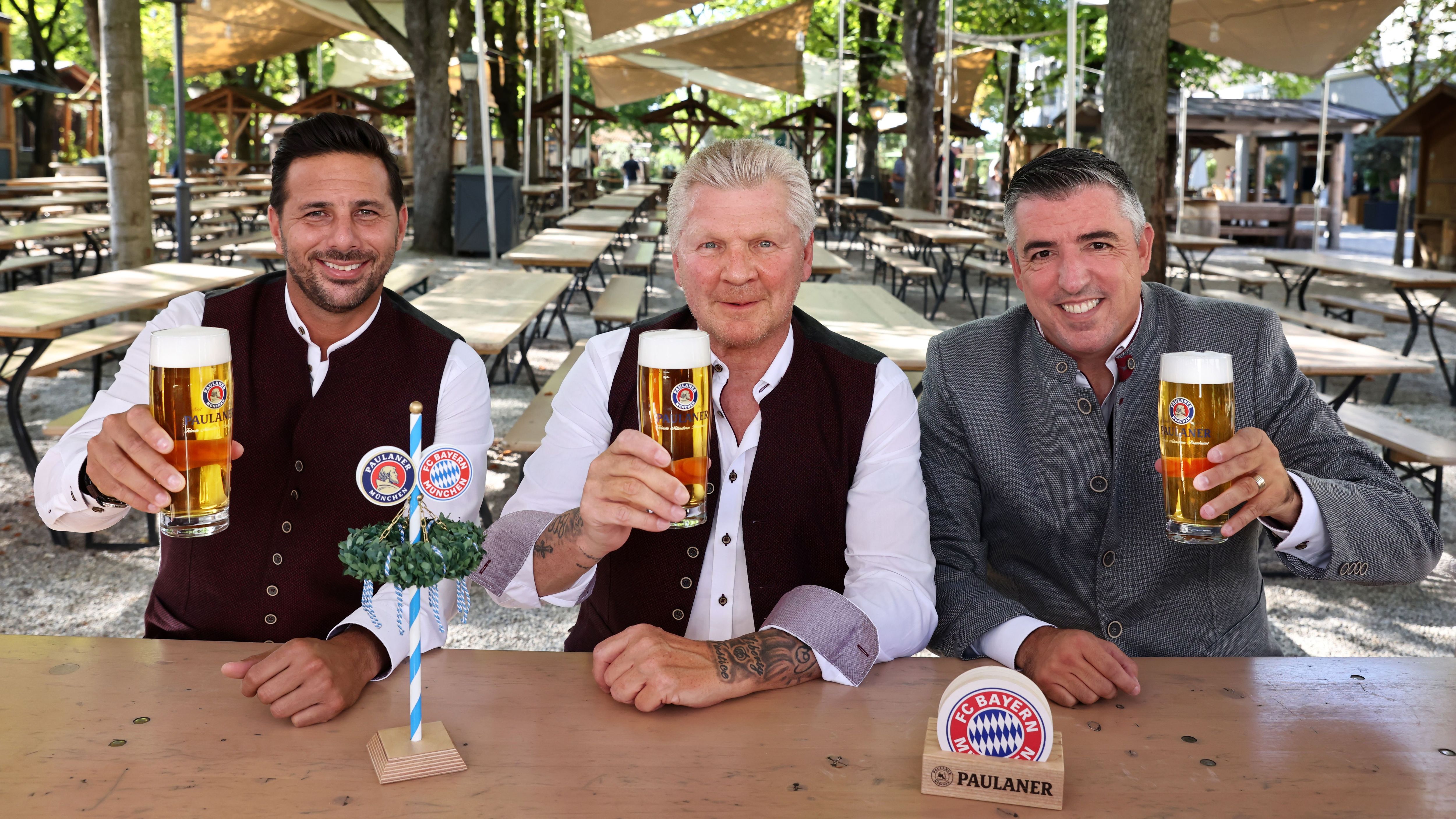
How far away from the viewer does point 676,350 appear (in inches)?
50.9

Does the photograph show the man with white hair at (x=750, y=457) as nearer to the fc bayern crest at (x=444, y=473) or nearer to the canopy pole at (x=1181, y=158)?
the fc bayern crest at (x=444, y=473)

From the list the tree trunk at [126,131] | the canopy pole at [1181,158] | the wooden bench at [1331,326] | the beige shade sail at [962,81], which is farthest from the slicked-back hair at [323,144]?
the beige shade sail at [962,81]

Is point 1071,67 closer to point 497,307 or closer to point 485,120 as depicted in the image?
point 497,307

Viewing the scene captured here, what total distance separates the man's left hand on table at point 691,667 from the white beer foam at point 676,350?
0.34 metres

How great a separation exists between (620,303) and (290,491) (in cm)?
509

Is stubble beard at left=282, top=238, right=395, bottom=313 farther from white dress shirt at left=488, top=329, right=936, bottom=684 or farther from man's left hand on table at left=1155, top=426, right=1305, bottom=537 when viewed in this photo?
man's left hand on table at left=1155, top=426, right=1305, bottom=537

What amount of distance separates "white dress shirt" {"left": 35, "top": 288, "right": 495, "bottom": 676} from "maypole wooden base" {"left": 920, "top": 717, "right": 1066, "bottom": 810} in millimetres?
731

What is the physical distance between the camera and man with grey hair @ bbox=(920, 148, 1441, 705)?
6.05 ft

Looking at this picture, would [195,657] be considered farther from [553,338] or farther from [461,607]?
[553,338]

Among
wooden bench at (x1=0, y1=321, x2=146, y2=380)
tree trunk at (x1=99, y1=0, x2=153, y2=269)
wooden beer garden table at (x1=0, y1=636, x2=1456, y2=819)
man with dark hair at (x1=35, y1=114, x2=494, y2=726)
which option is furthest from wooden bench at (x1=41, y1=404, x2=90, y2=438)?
tree trunk at (x1=99, y1=0, x2=153, y2=269)

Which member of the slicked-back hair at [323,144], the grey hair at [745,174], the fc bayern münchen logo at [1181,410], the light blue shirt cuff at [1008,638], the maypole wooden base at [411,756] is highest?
the slicked-back hair at [323,144]

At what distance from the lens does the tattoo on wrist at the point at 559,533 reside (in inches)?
60.1

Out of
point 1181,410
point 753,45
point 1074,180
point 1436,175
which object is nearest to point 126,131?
point 1074,180

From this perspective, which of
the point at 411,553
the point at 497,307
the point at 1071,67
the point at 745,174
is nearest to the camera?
the point at 411,553
